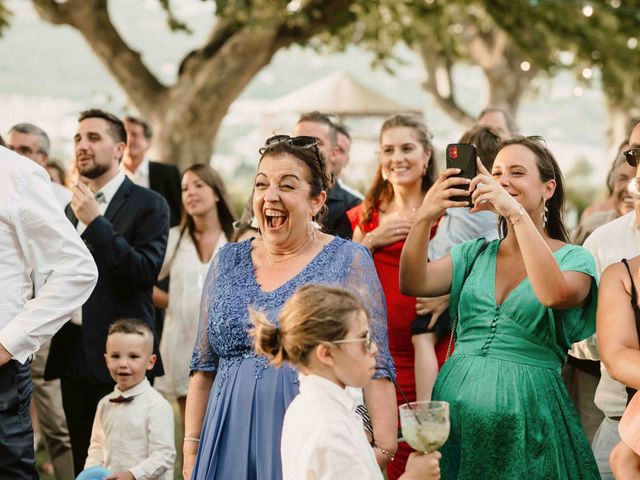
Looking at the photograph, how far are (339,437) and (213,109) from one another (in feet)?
36.4

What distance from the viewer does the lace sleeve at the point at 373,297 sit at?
3766 mm

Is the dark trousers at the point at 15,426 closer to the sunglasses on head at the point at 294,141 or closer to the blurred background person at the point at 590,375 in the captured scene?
the sunglasses on head at the point at 294,141

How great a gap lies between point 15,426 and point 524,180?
2.21m

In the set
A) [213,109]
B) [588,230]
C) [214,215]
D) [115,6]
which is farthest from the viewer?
[115,6]

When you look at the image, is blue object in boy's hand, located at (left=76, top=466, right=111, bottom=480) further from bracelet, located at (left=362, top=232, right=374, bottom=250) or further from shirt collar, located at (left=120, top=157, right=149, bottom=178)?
shirt collar, located at (left=120, top=157, right=149, bottom=178)

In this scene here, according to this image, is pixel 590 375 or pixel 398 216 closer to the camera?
pixel 398 216

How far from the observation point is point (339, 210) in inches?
241

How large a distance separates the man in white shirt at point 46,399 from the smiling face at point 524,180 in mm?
3483

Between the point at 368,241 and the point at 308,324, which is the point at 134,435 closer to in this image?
the point at 368,241

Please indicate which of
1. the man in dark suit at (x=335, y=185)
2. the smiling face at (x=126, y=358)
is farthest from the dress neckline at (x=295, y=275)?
the man in dark suit at (x=335, y=185)

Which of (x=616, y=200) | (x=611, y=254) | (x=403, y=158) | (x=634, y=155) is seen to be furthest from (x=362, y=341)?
(x=616, y=200)

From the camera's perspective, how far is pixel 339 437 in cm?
300

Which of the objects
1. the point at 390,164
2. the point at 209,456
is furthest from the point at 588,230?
the point at 209,456

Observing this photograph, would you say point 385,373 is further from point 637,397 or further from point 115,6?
point 115,6
